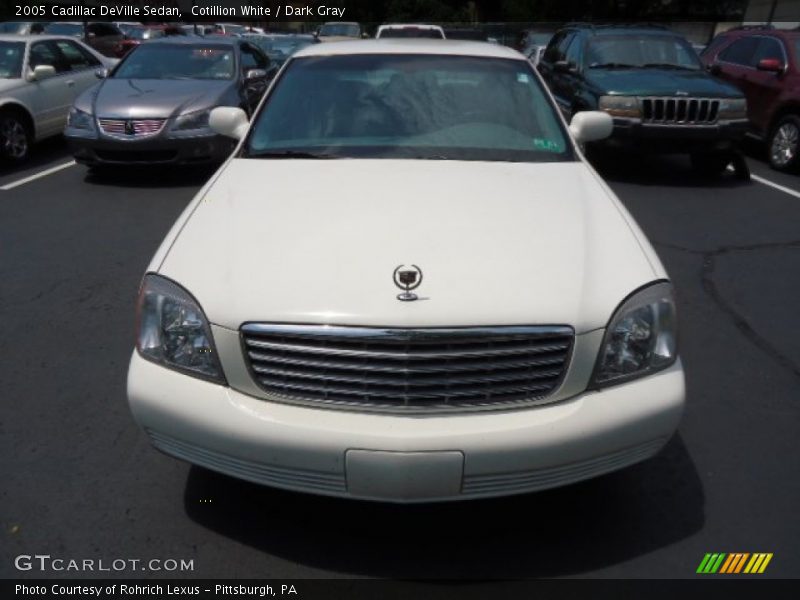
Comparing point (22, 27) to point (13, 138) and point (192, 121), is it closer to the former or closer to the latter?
point (13, 138)

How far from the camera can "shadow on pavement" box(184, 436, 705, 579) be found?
2.80 metres

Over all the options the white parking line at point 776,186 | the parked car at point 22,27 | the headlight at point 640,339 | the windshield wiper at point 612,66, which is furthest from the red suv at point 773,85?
the parked car at point 22,27

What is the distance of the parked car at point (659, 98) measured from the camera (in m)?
8.82

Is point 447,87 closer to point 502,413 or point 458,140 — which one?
point 458,140

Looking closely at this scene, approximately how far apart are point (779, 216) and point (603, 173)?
2.46 m

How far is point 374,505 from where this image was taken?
10.1 feet

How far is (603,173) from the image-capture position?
9836 mm

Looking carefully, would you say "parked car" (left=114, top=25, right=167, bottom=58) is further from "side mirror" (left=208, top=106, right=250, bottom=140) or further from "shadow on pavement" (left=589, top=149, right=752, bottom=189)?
"side mirror" (left=208, top=106, right=250, bottom=140)

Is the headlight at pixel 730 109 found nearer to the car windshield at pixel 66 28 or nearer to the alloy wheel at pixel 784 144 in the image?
the alloy wheel at pixel 784 144

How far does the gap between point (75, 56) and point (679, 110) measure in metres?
8.12

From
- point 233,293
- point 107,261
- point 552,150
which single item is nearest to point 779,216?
point 552,150

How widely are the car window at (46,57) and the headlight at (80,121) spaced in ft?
6.59

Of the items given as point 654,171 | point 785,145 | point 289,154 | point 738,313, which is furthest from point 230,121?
point 785,145

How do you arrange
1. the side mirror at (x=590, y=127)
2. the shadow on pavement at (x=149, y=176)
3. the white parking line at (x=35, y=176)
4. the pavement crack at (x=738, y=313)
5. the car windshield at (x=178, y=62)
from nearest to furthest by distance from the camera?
the pavement crack at (x=738, y=313)
the side mirror at (x=590, y=127)
the white parking line at (x=35, y=176)
the shadow on pavement at (x=149, y=176)
the car windshield at (x=178, y=62)
